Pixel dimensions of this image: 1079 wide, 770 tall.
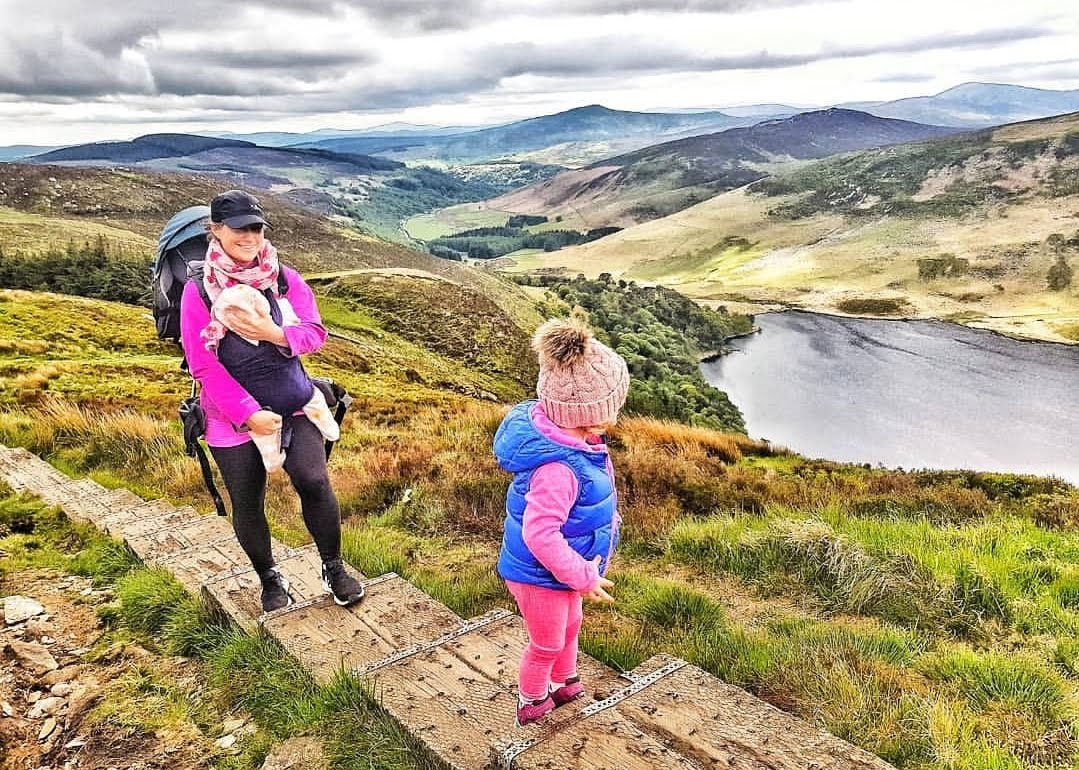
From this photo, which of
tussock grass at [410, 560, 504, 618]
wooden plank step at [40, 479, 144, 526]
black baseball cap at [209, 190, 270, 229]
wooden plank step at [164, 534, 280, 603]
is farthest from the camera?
wooden plank step at [40, 479, 144, 526]

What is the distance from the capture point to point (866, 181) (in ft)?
538

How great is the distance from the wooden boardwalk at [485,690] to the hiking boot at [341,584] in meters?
0.05

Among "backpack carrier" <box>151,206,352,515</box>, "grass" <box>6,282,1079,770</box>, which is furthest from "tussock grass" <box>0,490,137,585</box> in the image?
"backpack carrier" <box>151,206,352,515</box>

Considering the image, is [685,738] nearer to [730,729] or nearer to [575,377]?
[730,729]

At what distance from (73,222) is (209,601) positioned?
161 ft

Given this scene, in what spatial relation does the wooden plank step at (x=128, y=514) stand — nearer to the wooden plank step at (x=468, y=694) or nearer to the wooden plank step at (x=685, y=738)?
the wooden plank step at (x=468, y=694)

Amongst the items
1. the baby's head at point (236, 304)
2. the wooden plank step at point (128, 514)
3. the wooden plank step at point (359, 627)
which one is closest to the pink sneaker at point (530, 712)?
the wooden plank step at point (359, 627)

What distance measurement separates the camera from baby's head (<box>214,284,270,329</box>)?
351cm

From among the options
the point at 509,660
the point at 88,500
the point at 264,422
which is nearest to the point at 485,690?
the point at 509,660

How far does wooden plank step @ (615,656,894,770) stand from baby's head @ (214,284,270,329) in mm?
2588

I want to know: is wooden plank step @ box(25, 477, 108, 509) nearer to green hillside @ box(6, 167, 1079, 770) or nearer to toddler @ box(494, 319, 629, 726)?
green hillside @ box(6, 167, 1079, 770)

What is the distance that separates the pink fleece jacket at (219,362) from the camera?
3617 mm

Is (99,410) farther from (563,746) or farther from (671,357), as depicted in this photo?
(671,357)

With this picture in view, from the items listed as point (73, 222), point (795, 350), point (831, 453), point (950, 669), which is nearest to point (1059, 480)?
point (950, 669)
